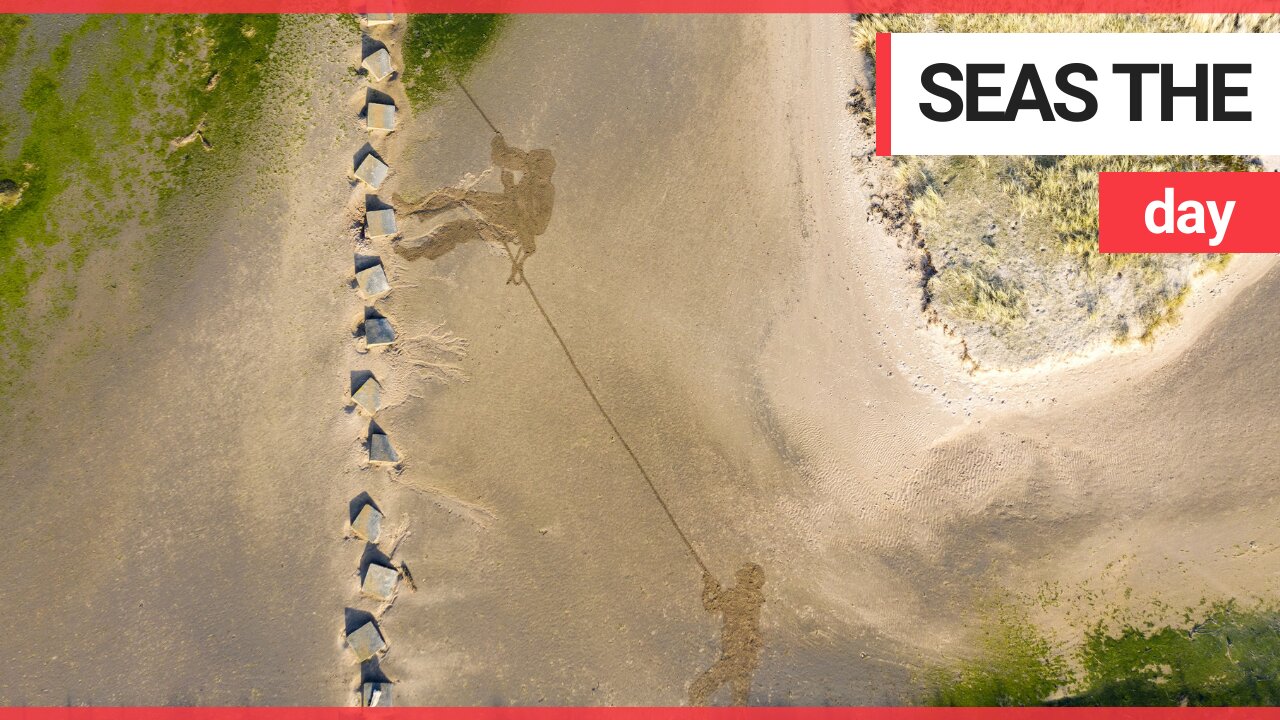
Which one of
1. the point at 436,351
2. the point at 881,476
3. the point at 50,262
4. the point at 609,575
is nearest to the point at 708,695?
the point at 609,575

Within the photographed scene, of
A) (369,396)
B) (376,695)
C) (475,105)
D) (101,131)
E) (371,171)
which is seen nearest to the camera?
(376,695)

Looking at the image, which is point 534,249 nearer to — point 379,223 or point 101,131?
point 379,223

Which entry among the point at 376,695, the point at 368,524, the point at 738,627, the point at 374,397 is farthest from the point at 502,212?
the point at 376,695

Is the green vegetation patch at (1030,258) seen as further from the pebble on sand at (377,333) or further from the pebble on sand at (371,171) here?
the pebble on sand at (377,333)

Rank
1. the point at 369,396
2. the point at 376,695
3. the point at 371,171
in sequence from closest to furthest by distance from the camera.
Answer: the point at 376,695, the point at 369,396, the point at 371,171

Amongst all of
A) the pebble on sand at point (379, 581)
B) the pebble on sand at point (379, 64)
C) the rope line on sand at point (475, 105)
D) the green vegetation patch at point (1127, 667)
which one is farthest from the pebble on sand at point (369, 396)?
the green vegetation patch at point (1127, 667)

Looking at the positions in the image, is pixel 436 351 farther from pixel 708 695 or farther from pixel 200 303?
pixel 708 695

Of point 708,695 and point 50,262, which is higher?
point 50,262
